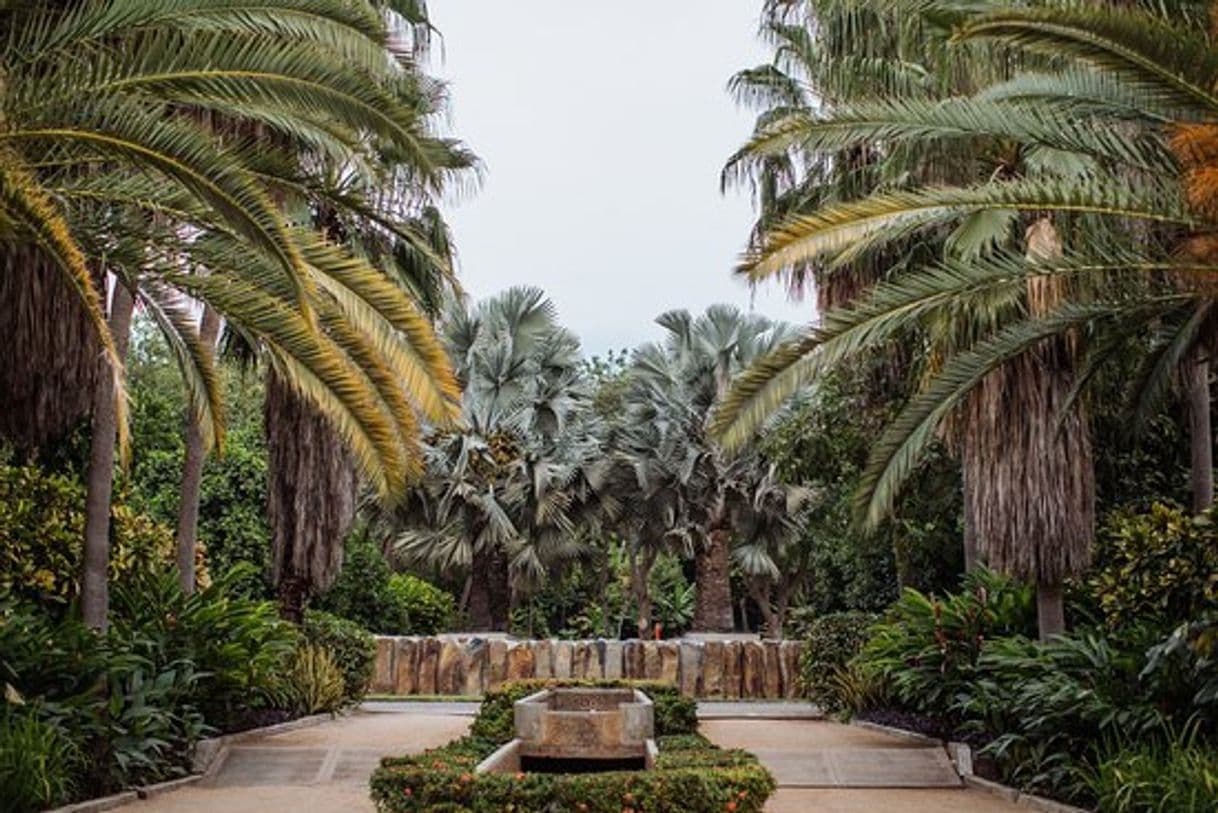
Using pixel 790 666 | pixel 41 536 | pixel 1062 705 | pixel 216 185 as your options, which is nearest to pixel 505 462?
pixel 790 666

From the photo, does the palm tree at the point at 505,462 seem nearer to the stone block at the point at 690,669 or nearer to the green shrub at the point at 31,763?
the stone block at the point at 690,669

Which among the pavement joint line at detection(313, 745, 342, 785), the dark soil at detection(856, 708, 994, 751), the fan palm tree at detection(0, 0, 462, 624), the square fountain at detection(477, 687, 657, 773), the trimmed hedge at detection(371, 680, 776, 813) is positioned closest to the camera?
the fan palm tree at detection(0, 0, 462, 624)

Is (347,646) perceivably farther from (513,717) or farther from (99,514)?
(99,514)

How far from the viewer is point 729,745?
14.9 metres


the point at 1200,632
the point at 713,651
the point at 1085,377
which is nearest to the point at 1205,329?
the point at 1085,377

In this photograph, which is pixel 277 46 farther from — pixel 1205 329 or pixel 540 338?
pixel 540 338

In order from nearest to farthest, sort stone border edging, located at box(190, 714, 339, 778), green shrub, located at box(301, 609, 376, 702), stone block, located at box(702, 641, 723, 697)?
stone border edging, located at box(190, 714, 339, 778) < green shrub, located at box(301, 609, 376, 702) < stone block, located at box(702, 641, 723, 697)

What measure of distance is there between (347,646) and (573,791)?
9.79 meters

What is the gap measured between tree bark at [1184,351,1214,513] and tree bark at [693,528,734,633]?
17.7 meters

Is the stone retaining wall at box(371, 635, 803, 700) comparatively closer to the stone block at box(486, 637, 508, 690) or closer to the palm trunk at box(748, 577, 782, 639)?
the stone block at box(486, 637, 508, 690)

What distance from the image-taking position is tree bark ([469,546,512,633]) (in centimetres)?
3117

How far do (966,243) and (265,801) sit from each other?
312 inches

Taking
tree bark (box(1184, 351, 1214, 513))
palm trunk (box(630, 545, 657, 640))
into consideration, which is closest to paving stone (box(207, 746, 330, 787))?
tree bark (box(1184, 351, 1214, 513))

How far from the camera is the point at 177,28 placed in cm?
983
